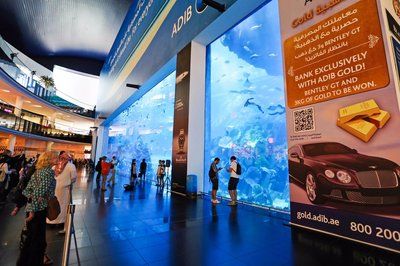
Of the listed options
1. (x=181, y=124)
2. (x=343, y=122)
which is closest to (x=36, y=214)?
(x=343, y=122)

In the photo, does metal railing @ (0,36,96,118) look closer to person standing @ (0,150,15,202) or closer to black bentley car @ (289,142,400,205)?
person standing @ (0,150,15,202)

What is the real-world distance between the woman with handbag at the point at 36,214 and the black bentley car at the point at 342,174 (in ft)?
12.5

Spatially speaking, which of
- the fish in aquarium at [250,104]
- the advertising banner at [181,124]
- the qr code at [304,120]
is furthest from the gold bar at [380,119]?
the advertising banner at [181,124]

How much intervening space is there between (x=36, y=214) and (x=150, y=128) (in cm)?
1072

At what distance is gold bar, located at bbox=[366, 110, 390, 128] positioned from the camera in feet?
9.35

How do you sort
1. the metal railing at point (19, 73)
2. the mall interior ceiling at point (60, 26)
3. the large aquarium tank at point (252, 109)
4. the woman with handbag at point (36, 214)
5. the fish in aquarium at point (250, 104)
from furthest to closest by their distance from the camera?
1. the mall interior ceiling at point (60, 26)
2. the metal railing at point (19, 73)
3. the fish in aquarium at point (250, 104)
4. the large aquarium tank at point (252, 109)
5. the woman with handbag at point (36, 214)

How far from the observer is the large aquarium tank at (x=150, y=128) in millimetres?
10914

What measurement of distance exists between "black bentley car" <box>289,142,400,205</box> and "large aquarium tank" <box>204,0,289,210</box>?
1729 mm

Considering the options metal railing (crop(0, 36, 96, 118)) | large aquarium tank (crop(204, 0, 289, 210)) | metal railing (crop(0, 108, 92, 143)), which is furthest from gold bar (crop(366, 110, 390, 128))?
metal railing (crop(0, 108, 92, 143))

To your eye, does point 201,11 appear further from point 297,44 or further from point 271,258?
point 271,258

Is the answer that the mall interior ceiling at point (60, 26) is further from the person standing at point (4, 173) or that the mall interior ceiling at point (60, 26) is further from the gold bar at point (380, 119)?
the gold bar at point (380, 119)

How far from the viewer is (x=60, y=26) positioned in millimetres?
25469

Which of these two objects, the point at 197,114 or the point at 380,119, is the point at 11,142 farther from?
the point at 380,119

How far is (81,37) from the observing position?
93.2 feet
